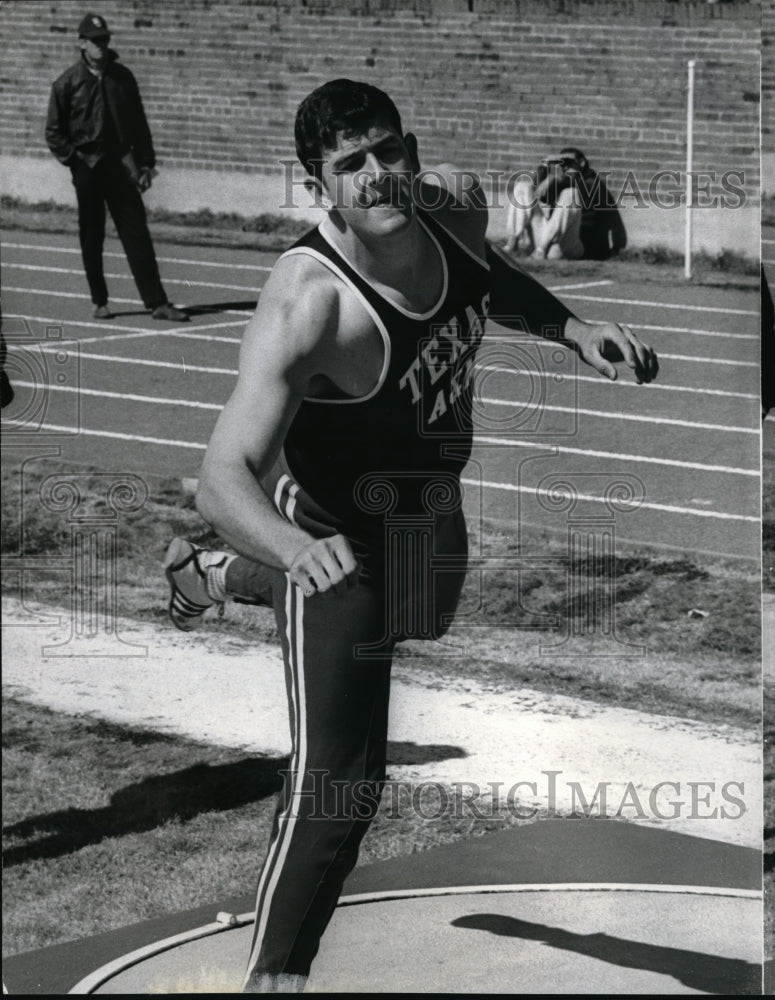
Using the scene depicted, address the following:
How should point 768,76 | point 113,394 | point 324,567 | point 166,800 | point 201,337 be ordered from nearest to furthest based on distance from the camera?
point 324,567
point 201,337
point 113,394
point 166,800
point 768,76

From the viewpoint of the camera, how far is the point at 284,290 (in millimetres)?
4426

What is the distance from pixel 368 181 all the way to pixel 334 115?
18 centimetres

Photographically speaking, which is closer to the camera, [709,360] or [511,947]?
[511,947]

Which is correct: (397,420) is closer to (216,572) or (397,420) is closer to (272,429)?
(272,429)

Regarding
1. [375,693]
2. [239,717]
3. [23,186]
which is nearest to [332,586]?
[375,693]

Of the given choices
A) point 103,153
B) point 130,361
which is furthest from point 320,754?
point 103,153

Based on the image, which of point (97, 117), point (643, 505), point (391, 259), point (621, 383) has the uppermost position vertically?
point (97, 117)

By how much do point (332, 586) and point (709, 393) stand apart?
5.02ft

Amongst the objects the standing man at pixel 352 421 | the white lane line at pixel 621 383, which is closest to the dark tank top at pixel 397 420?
the standing man at pixel 352 421

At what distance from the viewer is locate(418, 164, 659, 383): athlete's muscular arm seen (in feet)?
15.2

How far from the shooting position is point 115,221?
5344mm

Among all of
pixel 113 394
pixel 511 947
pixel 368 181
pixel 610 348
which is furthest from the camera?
pixel 113 394

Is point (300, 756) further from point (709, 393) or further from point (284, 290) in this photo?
point (709, 393)

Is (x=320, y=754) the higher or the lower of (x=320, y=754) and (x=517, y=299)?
the lower
